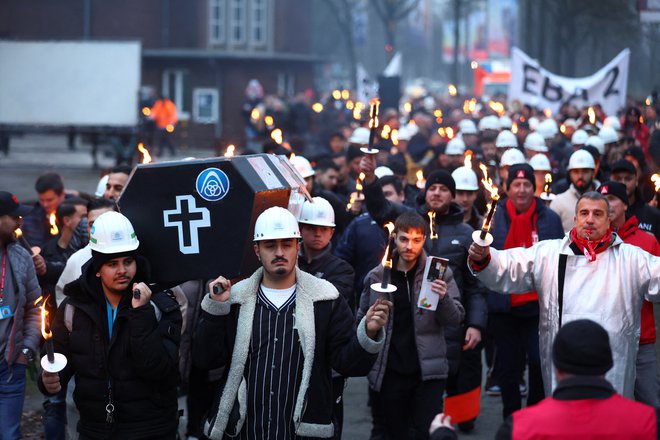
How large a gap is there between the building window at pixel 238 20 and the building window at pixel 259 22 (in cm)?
40

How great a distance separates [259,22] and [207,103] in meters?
4.14

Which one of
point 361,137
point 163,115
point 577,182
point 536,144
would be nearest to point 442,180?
point 577,182

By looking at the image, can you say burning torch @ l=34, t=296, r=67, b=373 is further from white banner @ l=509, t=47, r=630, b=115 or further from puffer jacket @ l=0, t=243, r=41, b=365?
white banner @ l=509, t=47, r=630, b=115

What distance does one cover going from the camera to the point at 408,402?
24.3ft

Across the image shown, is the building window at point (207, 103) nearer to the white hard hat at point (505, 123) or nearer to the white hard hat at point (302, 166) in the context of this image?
the white hard hat at point (505, 123)

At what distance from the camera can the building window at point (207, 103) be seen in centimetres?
4053

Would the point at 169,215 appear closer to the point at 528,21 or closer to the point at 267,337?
the point at 267,337

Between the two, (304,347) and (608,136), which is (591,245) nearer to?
(304,347)

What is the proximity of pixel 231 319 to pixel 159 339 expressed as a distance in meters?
0.37

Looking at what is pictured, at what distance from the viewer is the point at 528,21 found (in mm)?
37812

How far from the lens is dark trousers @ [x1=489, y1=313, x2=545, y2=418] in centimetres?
825

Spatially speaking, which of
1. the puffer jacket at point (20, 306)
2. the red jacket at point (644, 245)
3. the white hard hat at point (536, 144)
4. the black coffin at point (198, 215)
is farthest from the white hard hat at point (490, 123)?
the black coffin at point (198, 215)

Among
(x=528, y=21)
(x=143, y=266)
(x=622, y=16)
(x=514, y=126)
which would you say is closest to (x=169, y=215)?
(x=143, y=266)

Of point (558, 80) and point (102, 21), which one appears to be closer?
point (558, 80)
